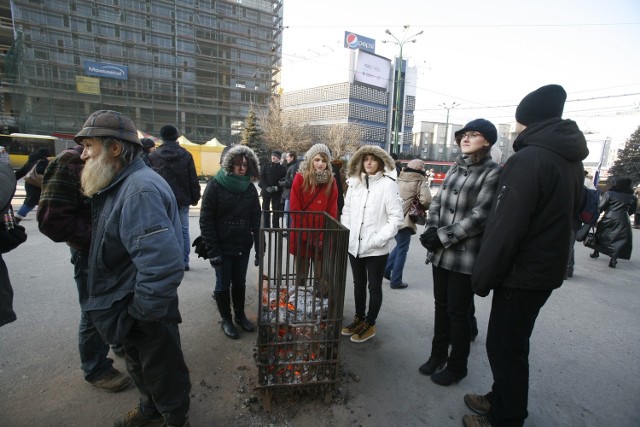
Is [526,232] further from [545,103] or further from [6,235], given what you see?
[6,235]

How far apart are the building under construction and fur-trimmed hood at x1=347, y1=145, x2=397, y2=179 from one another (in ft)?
123

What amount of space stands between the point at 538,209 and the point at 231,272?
8.40ft

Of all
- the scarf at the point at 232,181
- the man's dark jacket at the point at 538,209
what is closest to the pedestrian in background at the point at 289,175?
the scarf at the point at 232,181

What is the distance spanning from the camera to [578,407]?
2500mm

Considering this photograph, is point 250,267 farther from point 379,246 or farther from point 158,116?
point 158,116

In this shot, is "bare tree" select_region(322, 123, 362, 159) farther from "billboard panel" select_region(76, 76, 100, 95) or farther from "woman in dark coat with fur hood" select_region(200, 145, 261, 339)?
"woman in dark coat with fur hood" select_region(200, 145, 261, 339)

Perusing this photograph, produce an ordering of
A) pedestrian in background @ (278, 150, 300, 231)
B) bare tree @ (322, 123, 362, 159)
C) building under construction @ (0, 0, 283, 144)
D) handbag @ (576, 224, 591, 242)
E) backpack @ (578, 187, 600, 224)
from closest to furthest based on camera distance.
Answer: backpack @ (578, 187, 600, 224) → handbag @ (576, 224, 591, 242) → pedestrian in background @ (278, 150, 300, 231) → building under construction @ (0, 0, 283, 144) → bare tree @ (322, 123, 362, 159)

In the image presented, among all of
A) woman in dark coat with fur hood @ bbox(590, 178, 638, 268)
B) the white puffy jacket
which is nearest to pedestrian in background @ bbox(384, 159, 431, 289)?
the white puffy jacket

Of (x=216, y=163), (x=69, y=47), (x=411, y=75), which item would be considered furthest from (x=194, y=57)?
(x=411, y=75)

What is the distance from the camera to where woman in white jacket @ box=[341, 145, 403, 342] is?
3.11 meters

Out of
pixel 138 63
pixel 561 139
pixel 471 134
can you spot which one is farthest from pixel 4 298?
pixel 138 63

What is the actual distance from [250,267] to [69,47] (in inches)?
1559

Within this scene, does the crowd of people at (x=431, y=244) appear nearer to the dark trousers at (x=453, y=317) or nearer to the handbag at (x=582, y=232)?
the dark trousers at (x=453, y=317)

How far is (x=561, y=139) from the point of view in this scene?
186 cm
